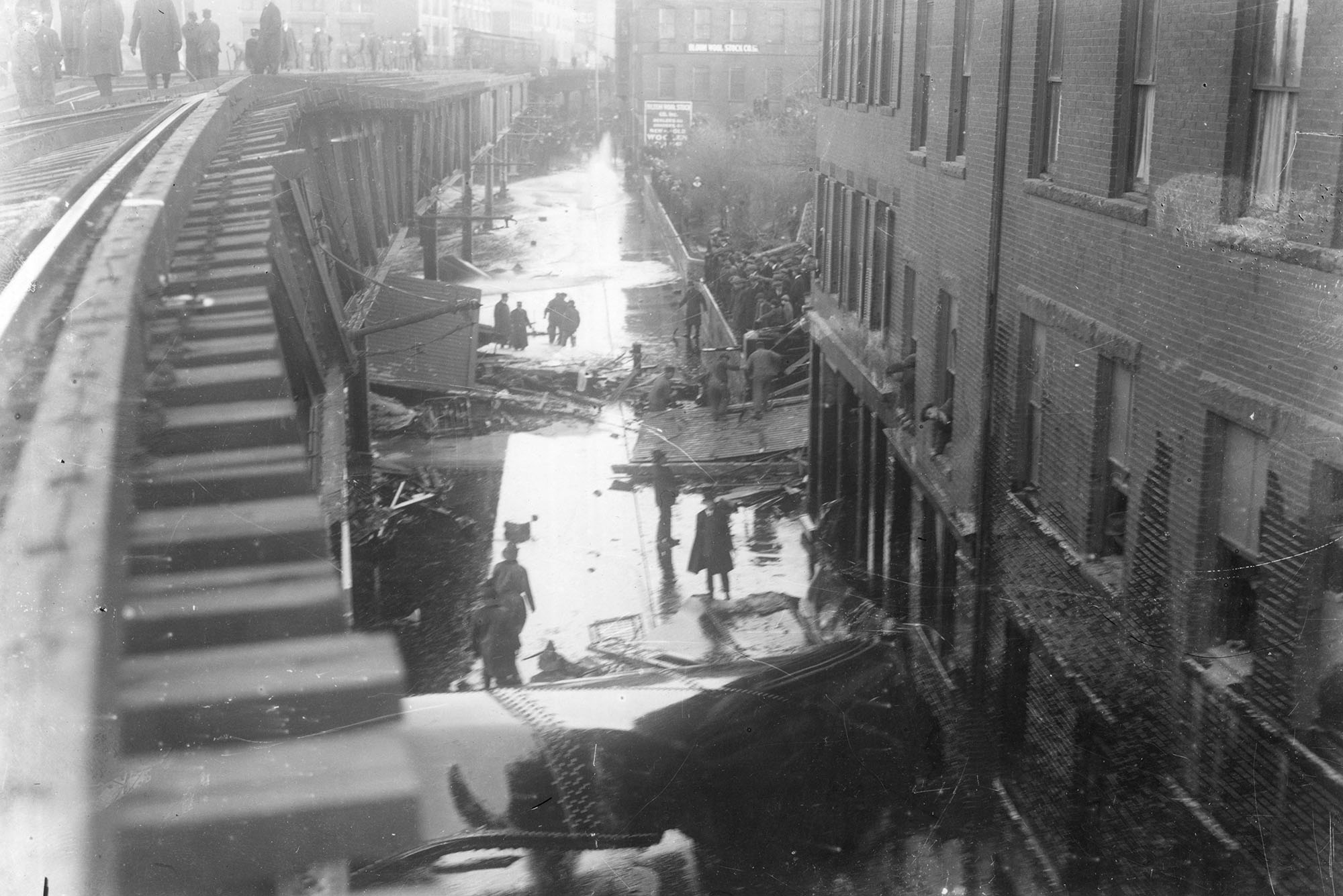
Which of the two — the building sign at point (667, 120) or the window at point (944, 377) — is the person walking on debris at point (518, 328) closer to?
the window at point (944, 377)

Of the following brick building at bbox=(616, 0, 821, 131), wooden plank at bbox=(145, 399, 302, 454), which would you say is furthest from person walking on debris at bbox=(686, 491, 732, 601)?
brick building at bbox=(616, 0, 821, 131)

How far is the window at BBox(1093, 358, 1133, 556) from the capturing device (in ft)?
28.5

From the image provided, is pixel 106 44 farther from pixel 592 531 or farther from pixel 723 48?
pixel 723 48

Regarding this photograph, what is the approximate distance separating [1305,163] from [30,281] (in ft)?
18.4

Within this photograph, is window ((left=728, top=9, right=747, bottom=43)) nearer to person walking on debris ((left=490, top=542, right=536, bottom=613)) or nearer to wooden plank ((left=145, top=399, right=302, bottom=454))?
person walking on debris ((left=490, top=542, right=536, bottom=613))

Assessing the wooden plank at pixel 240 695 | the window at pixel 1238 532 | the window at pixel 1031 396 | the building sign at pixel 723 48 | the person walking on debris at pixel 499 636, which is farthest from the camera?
the building sign at pixel 723 48

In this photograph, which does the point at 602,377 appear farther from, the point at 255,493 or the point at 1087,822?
the point at 255,493

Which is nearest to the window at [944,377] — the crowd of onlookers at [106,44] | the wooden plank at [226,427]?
the wooden plank at [226,427]

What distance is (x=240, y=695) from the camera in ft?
18.8

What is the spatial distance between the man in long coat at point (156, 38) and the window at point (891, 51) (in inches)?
370

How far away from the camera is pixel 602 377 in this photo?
19.3 meters

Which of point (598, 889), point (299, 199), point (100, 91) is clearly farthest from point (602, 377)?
point (598, 889)

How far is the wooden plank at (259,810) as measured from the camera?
5660mm

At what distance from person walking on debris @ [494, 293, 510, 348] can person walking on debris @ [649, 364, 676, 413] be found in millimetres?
3704
